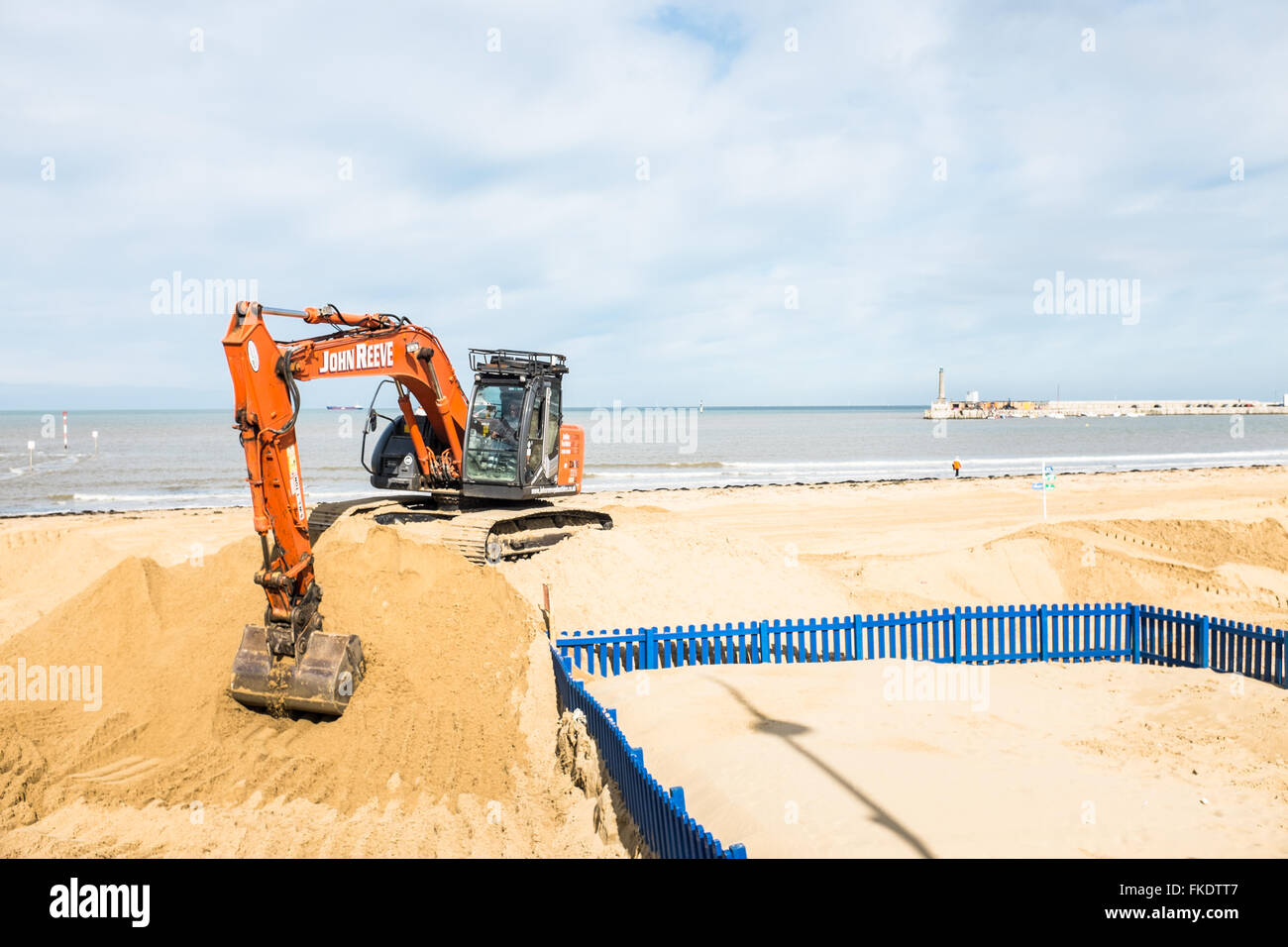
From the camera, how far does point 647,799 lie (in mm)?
6008

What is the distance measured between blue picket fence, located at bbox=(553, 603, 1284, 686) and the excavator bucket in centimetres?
278

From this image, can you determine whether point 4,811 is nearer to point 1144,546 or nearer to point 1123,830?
point 1123,830

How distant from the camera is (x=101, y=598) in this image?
10742mm

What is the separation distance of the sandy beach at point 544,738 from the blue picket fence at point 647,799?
1.60ft

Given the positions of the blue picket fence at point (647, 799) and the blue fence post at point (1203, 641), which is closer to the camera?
the blue picket fence at point (647, 799)

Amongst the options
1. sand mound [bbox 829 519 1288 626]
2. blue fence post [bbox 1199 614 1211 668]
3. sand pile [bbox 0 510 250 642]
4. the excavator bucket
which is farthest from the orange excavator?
blue fence post [bbox 1199 614 1211 668]

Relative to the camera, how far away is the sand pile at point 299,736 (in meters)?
7.31

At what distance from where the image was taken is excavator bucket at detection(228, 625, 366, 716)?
333 inches

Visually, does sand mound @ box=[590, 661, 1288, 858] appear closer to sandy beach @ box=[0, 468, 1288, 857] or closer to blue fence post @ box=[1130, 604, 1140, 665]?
sandy beach @ box=[0, 468, 1288, 857]

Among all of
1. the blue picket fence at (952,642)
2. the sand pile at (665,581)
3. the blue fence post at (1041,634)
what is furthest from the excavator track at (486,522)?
the blue fence post at (1041,634)

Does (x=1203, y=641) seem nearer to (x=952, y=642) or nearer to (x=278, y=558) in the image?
(x=952, y=642)

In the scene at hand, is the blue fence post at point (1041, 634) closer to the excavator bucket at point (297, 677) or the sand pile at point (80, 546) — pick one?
the excavator bucket at point (297, 677)

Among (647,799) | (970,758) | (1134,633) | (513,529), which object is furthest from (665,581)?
(647,799)
